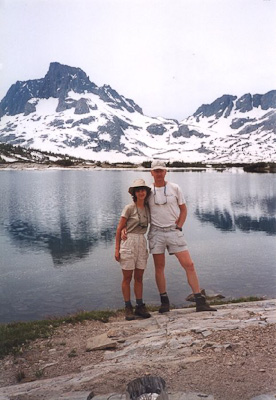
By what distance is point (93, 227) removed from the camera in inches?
1259

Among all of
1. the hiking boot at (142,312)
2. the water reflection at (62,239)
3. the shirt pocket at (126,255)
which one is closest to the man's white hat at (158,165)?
the shirt pocket at (126,255)

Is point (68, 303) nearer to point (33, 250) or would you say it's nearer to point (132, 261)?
point (132, 261)

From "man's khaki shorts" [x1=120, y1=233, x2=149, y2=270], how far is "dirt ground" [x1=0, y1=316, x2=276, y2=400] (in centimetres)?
176

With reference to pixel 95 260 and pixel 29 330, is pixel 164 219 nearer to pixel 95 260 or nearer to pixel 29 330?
pixel 29 330

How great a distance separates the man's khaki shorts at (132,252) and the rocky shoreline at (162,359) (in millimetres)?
1558

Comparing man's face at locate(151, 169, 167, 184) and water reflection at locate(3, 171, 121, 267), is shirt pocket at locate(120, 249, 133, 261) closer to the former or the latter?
man's face at locate(151, 169, 167, 184)

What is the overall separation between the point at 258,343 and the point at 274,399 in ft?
7.29

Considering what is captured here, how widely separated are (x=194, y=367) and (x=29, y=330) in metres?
5.52

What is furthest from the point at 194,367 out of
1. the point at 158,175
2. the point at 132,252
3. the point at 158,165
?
the point at 158,165

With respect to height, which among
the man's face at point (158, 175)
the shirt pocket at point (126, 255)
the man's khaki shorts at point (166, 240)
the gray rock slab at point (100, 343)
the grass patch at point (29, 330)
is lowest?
the grass patch at point (29, 330)

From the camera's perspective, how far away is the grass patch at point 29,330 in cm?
939

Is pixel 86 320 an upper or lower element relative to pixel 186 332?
lower

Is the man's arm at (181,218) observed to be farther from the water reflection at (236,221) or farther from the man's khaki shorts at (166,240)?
the water reflection at (236,221)

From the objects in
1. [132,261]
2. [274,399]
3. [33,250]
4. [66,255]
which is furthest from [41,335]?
[33,250]
